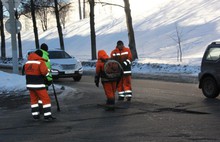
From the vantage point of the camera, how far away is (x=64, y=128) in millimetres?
9234

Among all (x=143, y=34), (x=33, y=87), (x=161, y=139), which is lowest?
(x=161, y=139)

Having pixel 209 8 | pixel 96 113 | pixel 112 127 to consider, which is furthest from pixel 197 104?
pixel 209 8

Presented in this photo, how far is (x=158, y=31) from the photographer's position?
5331 cm

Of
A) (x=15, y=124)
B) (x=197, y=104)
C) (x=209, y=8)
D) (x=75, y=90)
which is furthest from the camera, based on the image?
Result: (x=209, y=8)

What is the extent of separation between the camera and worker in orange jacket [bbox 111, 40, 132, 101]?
13355 mm

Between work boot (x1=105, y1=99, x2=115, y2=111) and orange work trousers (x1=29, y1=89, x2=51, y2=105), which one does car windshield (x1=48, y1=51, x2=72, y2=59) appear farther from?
orange work trousers (x1=29, y1=89, x2=51, y2=105)

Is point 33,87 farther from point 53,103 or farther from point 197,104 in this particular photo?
point 197,104

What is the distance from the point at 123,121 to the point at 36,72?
2.25 m

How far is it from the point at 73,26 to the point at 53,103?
212 ft

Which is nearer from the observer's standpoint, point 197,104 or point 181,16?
point 197,104

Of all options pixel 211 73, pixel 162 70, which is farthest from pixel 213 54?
pixel 162 70

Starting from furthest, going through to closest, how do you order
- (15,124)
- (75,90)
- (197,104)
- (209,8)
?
1. (209,8)
2. (75,90)
3. (197,104)
4. (15,124)

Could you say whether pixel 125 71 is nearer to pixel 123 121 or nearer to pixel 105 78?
pixel 105 78

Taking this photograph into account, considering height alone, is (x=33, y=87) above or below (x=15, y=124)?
above
